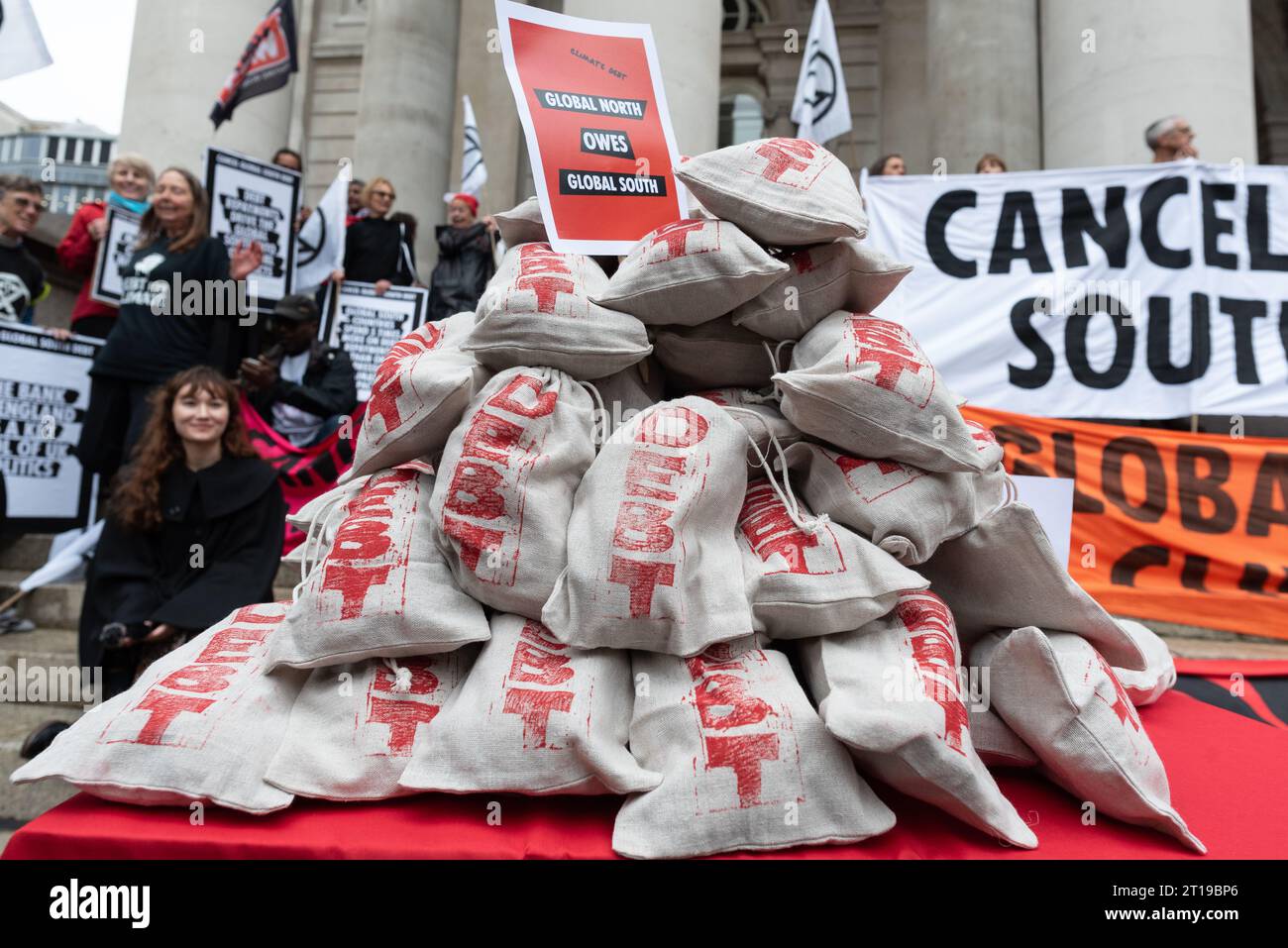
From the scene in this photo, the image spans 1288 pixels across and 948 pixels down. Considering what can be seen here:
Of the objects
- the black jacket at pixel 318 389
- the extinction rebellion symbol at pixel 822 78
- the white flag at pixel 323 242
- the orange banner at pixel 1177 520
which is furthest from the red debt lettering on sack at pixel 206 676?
the extinction rebellion symbol at pixel 822 78

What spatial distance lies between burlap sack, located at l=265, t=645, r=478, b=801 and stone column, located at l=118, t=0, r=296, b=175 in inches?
252

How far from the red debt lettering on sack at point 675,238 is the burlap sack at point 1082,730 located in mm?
1025

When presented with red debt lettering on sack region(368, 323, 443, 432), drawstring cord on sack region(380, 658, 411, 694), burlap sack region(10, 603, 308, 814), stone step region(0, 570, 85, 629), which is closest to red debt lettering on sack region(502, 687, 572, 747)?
drawstring cord on sack region(380, 658, 411, 694)

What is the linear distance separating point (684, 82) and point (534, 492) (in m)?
4.45

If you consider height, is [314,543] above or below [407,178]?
below

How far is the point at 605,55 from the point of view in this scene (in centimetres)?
225

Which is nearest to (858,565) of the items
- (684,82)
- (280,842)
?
(280,842)

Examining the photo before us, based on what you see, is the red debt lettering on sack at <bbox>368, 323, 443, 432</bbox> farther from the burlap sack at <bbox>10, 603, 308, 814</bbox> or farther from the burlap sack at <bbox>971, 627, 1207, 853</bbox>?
the burlap sack at <bbox>971, 627, 1207, 853</bbox>

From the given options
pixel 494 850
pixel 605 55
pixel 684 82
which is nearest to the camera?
pixel 494 850

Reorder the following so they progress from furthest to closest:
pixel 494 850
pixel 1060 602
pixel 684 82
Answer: pixel 684 82 → pixel 1060 602 → pixel 494 850

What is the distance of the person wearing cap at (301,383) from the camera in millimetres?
4508

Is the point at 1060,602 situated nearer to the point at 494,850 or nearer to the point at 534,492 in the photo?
the point at 534,492

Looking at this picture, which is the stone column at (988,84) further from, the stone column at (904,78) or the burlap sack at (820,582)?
the burlap sack at (820,582)

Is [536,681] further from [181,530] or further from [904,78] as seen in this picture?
[904,78]
